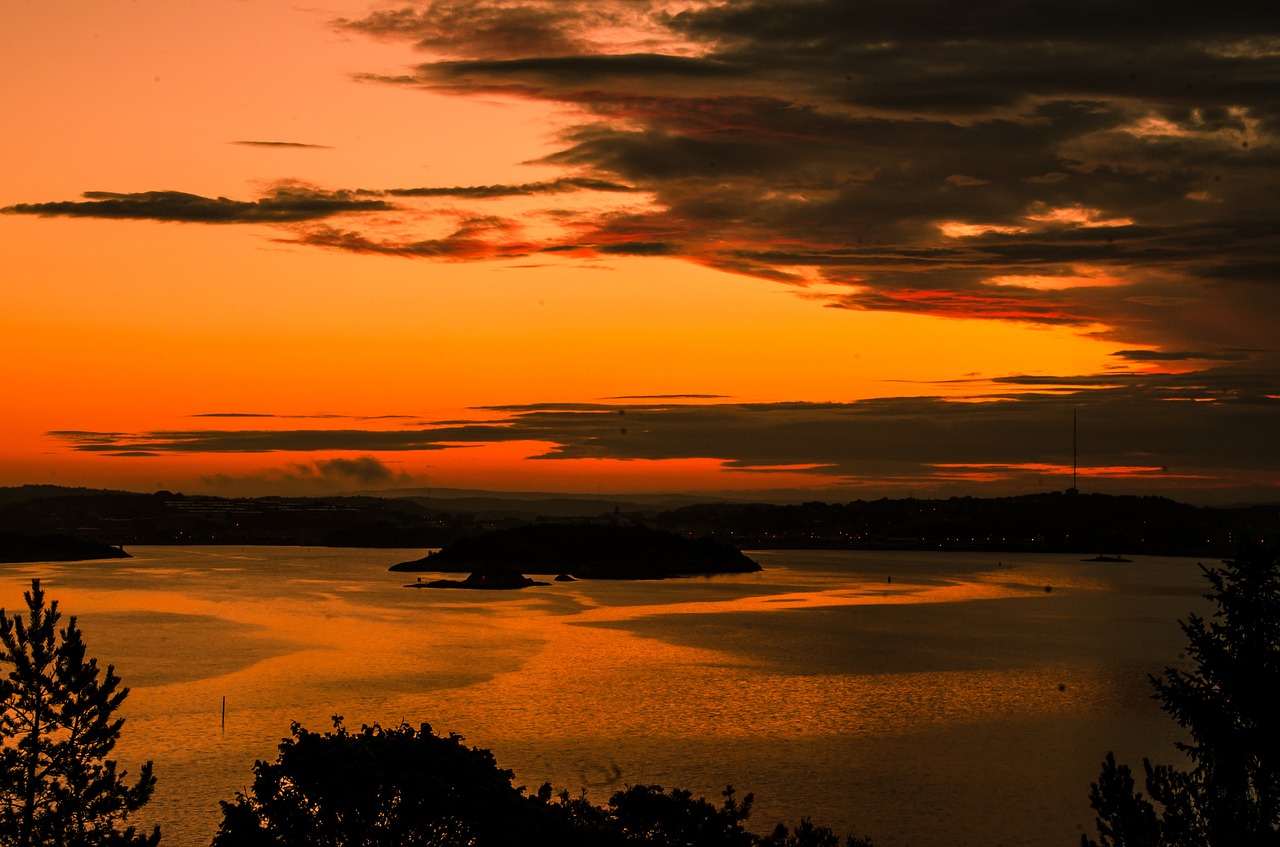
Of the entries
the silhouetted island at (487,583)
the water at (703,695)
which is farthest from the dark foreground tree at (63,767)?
the silhouetted island at (487,583)

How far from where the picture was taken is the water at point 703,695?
4125cm

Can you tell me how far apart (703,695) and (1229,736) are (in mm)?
48613

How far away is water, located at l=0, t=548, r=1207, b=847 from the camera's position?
135 ft

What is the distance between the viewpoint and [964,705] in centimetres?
6219

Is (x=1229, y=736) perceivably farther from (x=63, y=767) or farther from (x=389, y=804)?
(x=63, y=767)

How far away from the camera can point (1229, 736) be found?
659 inches

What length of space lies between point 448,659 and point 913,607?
70.5 m

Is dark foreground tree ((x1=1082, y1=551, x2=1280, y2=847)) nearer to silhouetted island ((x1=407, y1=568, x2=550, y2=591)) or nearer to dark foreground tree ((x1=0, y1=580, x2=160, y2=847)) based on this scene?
dark foreground tree ((x1=0, y1=580, x2=160, y2=847))

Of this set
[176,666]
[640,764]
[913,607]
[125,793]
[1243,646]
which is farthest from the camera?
[913,607]

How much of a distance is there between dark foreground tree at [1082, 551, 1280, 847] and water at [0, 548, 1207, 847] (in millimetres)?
18594

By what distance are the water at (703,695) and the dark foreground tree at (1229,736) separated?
18.6 m

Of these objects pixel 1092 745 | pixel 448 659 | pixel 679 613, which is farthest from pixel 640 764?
pixel 679 613

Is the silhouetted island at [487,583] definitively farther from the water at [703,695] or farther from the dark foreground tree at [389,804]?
the dark foreground tree at [389,804]

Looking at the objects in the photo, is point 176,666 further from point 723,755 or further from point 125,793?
point 125,793
